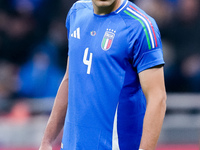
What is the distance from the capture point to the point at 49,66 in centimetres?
851

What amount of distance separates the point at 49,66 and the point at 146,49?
225 inches

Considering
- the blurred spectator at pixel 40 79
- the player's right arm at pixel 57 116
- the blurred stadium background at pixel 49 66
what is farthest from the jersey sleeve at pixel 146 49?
the blurred spectator at pixel 40 79

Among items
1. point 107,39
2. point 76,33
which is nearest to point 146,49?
point 107,39

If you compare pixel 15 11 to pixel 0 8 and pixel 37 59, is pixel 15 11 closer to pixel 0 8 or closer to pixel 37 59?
pixel 0 8

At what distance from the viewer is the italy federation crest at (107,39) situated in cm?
299

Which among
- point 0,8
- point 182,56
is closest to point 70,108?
point 182,56

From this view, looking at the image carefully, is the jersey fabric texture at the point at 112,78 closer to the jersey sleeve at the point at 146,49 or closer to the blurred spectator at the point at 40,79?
the jersey sleeve at the point at 146,49

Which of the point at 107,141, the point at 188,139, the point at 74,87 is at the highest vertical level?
the point at 74,87

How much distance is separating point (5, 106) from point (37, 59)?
38.9 inches

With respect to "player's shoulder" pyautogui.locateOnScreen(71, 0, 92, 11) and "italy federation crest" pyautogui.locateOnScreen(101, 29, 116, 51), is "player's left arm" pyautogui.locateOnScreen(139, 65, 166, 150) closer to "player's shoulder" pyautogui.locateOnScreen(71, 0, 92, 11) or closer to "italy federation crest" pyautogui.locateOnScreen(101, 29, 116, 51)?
"italy federation crest" pyautogui.locateOnScreen(101, 29, 116, 51)

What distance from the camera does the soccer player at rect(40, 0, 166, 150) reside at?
Result: 2891 millimetres

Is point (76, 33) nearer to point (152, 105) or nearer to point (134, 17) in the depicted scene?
point (134, 17)

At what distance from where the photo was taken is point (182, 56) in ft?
29.5

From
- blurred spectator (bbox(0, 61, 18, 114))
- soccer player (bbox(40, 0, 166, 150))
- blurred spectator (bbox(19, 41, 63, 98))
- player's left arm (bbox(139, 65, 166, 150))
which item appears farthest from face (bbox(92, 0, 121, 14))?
blurred spectator (bbox(19, 41, 63, 98))
